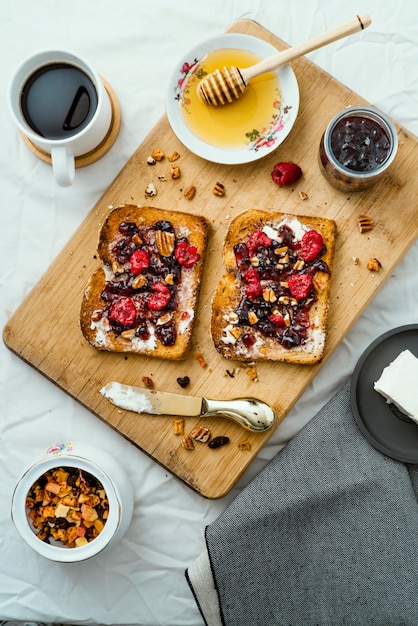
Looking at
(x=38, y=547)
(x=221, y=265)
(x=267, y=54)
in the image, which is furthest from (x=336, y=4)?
(x=38, y=547)

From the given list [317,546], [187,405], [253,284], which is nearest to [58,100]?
[253,284]

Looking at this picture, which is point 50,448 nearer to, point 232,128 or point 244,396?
point 244,396

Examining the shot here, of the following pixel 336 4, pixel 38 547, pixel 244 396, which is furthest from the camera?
pixel 336 4

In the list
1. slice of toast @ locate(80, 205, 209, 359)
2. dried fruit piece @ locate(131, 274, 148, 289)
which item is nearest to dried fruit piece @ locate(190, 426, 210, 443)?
slice of toast @ locate(80, 205, 209, 359)

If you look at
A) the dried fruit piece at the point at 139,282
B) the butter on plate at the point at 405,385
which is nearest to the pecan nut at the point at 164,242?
the dried fruit piece at the point at 139,282

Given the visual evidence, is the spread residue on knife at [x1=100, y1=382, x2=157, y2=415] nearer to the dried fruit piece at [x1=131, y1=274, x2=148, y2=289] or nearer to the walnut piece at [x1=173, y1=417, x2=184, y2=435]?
the walnut piece at [x1=173, y1=417, x2=184, y2=435]

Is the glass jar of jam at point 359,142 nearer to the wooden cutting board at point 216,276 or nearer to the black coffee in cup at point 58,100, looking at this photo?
the wooden cutting board at point 216,276

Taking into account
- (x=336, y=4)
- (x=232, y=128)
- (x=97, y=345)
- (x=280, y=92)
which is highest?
(x=336, y=4)
